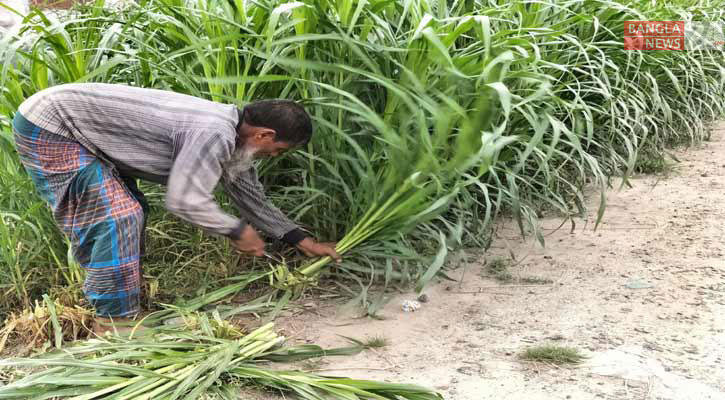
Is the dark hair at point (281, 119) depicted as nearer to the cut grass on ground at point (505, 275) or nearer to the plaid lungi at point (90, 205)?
the plaid lungi at point (90, 205)

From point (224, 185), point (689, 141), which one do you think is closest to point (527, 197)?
point (224, 185)

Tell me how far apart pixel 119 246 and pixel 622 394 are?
1461mm

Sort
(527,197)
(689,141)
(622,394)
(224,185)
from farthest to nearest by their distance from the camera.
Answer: (689,141) → (527,197) → (224,185) → (622,394)

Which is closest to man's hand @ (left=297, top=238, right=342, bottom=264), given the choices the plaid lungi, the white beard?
the white beard

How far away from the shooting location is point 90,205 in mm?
2100

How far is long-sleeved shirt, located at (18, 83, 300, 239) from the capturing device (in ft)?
6.49

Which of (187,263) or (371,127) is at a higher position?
(371,127)

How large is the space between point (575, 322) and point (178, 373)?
125 cm

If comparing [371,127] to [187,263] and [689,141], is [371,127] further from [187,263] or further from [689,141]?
[689,141]

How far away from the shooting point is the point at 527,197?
10.3 ft

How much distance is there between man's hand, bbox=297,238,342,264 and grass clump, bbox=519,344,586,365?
0.69m

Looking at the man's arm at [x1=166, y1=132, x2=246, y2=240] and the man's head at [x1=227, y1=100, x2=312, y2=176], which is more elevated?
the man's head at [x1=227, y1=100, x2=312, y2=176]

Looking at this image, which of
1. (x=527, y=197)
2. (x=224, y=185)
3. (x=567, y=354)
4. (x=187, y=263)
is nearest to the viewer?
(x=567, y=354)

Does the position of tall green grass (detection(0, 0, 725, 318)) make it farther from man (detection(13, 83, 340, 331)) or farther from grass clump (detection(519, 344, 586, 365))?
grass clump (detection(519, 344, 586, 365))
